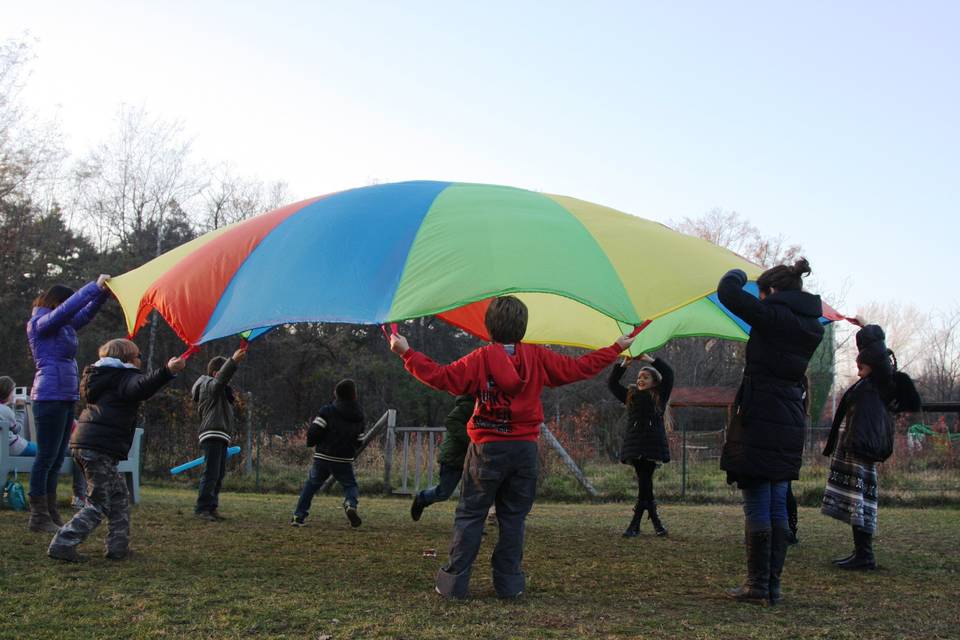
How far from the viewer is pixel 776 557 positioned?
16.0ft

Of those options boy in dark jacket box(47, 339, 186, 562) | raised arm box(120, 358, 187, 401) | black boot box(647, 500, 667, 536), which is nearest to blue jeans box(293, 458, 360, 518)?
boy in dark jacket box(47, 339, 186, 562)

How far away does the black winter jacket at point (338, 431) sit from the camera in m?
8.25

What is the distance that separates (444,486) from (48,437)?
3.19 meters

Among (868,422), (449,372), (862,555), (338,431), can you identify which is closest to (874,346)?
(868,422)

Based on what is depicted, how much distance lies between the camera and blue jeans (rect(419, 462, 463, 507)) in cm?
753

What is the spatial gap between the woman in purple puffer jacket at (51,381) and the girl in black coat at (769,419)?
15.2 ft

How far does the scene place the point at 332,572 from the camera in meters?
5.50

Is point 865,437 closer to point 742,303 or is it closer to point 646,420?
point 646,420

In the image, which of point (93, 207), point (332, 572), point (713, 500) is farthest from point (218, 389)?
Result: point (93, 207)

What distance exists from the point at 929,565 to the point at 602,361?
11.5 ft

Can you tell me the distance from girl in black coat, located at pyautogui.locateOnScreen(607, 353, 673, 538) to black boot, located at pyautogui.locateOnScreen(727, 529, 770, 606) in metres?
2.84

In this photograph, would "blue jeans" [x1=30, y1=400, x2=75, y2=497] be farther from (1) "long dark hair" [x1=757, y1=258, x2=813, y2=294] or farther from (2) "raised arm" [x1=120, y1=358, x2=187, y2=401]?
(1) "long dark hair" [x1=757, y1=258, x2=813, y2=294]

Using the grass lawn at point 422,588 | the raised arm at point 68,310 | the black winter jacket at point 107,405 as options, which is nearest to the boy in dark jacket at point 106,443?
the black winter jacket at point 107,405

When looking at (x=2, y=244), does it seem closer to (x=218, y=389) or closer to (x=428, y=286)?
(x=218, y=389)
